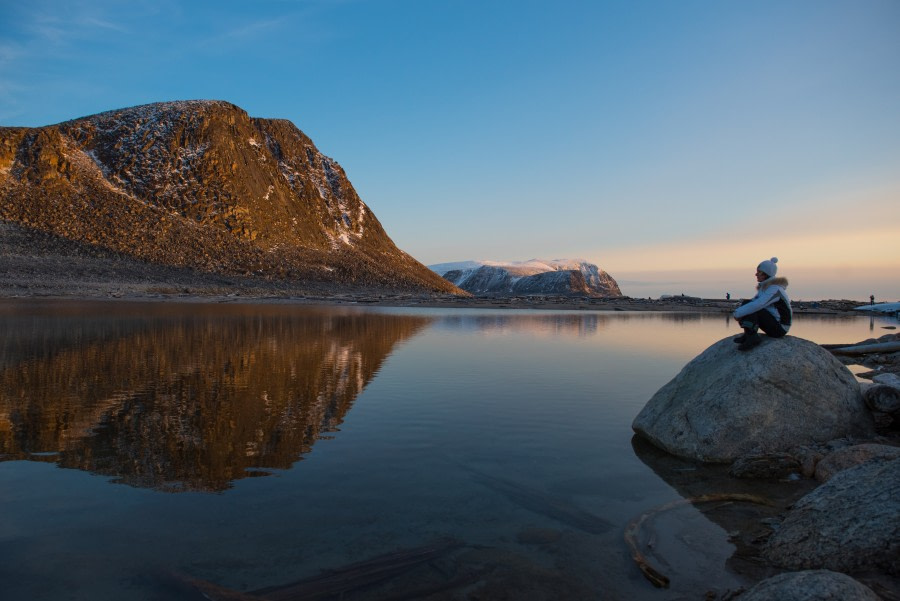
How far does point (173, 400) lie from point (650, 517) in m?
9.60

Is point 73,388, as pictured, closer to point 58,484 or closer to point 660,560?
point 58,484

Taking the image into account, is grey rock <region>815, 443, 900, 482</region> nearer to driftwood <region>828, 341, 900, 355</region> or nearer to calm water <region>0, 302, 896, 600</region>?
calm water <region>0, 302, 896, 600</region>

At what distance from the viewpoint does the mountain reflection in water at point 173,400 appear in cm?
802

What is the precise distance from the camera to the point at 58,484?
22.8 feet

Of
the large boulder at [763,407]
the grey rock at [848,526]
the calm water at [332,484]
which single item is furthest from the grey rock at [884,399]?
the grey rock at [848,526]

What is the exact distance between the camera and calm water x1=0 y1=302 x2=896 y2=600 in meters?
5.05

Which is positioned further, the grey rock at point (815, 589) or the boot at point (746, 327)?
the boot at point (746, 327)

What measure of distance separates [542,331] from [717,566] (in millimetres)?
27749

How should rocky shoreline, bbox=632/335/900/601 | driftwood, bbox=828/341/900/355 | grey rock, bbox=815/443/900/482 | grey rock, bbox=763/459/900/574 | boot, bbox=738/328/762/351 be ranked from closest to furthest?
grey rock, bbox=763/459/900/574 < grey rock, bbox=815/443/900/482 < rocky shoreline, bbox=632/335/900/601 < boot, bbox=738/328/762/351 < driftwood, bbox=828/341/900/355

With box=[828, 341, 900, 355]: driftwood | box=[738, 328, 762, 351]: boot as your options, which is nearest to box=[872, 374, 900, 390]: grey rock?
box=[738, 328, 762, 351]: boot

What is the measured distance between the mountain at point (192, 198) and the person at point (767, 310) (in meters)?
88.4

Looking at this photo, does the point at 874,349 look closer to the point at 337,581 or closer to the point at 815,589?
the point at 815,589

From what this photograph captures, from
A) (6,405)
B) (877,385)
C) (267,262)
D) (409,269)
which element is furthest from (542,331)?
(409,269)

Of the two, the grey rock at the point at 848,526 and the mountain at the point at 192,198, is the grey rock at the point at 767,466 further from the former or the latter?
the mountain at the point at 192,198
